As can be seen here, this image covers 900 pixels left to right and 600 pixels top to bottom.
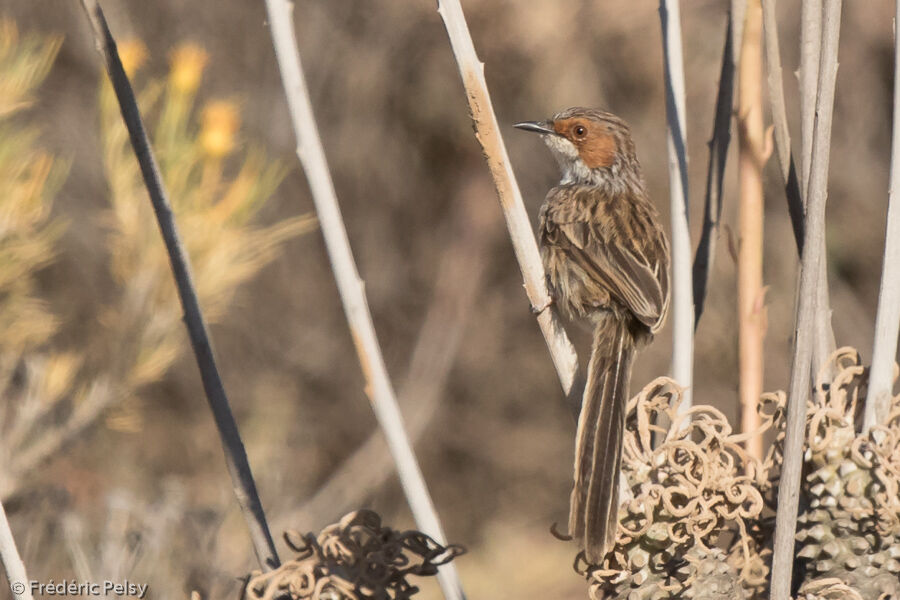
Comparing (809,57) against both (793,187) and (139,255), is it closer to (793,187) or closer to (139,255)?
(793,187)

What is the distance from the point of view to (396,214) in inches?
326

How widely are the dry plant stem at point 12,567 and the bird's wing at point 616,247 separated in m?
2.00

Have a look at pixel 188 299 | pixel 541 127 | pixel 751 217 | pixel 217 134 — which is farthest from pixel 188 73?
pixel 751 217

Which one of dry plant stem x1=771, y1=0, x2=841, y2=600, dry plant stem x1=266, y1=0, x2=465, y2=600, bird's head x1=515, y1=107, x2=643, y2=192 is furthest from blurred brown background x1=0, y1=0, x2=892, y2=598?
dry plant stem x1=771, y1=0, x2=841, y2=600

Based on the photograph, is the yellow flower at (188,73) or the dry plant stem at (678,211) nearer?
the dry plant stem at (678,211)

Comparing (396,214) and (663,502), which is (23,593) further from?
(396,214)

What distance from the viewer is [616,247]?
367 centimetres

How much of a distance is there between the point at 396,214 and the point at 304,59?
144cm

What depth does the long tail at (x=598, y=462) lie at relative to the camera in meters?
2.04

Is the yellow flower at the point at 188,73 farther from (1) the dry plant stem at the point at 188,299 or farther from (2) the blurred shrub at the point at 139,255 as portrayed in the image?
(1) the dry plant stem at the point at 188,299

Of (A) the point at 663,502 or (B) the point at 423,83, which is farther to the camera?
(B) the point at 423,83

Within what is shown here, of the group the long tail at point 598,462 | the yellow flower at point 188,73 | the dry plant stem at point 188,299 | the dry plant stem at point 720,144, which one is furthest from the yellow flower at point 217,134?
the dry plant stem at point 720,144

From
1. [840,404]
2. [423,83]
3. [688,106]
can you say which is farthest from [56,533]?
[688,106]

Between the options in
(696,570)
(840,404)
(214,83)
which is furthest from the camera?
(214,83)
